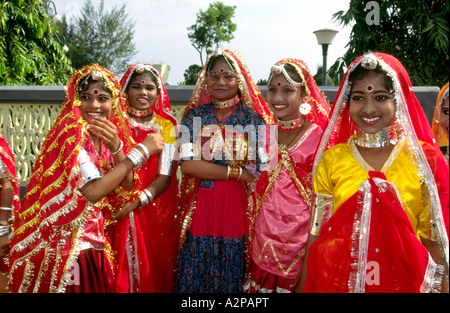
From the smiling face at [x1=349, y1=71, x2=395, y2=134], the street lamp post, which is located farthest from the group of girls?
the street lamp post

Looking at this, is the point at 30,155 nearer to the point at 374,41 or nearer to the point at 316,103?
the point at 316,103

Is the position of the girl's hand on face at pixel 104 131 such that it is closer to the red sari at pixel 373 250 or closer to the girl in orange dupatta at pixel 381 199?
the girl in orange dupatta at pixel 381 199

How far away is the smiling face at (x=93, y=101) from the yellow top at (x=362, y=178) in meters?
1.35

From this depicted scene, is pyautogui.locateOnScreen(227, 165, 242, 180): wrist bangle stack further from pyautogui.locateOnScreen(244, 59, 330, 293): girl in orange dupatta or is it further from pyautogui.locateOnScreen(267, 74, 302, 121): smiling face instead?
pyautogui.locateOnScreen(267, 74, 302, 121): smiling face

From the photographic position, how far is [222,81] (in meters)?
2.99

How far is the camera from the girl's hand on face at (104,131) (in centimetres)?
244

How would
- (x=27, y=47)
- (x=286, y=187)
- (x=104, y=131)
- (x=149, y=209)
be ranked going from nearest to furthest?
(x=104, y=131), (x=286, y=187), (x=149, y=209), (x=27, y=47)

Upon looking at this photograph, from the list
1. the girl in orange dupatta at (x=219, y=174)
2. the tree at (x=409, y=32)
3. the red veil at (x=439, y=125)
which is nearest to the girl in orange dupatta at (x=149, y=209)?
the girl in orange dupatta at (x=219, y=174)

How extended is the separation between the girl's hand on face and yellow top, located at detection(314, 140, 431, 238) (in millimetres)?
1209

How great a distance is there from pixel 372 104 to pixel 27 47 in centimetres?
948

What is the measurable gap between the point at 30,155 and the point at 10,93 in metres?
0.81

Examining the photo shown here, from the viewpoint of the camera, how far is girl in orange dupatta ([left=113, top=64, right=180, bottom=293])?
294 cm

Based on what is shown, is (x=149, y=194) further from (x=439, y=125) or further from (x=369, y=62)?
(x=439, y=125)

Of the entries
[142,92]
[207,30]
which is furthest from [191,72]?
[142,92]
